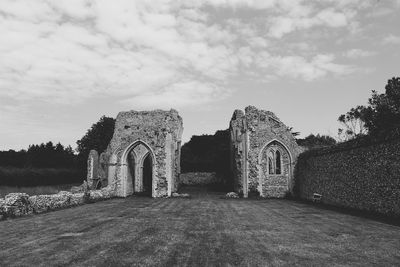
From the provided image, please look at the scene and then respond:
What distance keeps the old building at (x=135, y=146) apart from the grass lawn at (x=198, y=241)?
31.8ft

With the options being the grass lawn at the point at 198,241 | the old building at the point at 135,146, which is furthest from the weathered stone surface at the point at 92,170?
the grass lawn at the point at 198,241

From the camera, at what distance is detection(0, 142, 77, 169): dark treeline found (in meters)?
36.9

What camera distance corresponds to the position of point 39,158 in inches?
1503

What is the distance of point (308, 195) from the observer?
19.4 m

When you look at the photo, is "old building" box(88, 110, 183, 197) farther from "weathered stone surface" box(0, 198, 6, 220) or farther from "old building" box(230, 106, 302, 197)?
"weathered stone surface" box(0, 198, 6, 220)

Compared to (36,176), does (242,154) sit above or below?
above

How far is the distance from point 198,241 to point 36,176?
83.7 feet

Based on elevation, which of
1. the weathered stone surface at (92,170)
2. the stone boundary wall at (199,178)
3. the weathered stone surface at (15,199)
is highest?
the weathered stone surface at (92,170)

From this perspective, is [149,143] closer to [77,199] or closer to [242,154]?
[242,154]

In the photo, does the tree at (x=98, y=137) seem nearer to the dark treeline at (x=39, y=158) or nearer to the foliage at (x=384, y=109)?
the dark treeline at (x=39, y=158)

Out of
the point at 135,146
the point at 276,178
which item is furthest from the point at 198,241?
the point at 135,146

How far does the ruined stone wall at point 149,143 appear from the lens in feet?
70.5

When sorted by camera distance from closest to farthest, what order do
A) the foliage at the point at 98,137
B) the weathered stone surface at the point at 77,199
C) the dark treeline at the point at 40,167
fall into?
the weathered stone surface at the point at 77,199 → the dark treeline at the point at 40,167 → the foliage at the point at 98,137

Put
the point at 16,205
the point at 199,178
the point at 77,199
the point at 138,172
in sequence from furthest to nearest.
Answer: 1. the point at 199,178
2. the point at 138,172
3. the point at 77,199
4. the point at 16,205
